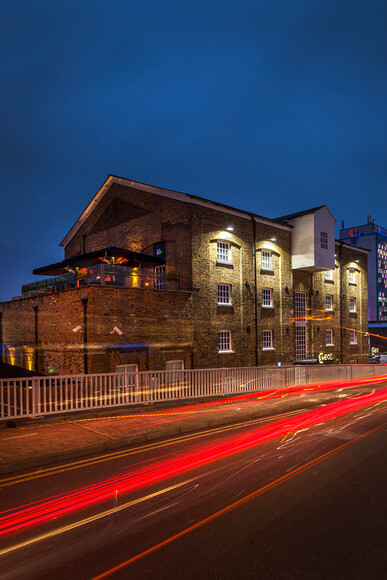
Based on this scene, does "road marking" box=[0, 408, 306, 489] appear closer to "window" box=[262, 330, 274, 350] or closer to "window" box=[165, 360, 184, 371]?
"window" box=[165, 360, 184, 371]

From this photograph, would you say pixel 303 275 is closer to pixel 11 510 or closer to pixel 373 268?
pixel 11 510

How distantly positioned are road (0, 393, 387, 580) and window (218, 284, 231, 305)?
1547 centimetres

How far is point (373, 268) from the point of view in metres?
124

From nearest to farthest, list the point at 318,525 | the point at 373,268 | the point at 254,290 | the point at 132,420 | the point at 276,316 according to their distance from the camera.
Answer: the point at 318,525 < the point at 132,420 < the point at 254,290 < the point at 276,316 < the point at 373,268

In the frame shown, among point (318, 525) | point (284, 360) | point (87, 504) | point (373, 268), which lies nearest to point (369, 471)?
point (318, 525)

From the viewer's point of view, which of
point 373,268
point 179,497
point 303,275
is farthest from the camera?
point 373,268

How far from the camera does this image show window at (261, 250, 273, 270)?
88.7 ft

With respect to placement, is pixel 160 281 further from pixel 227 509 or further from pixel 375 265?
pixel 375 265

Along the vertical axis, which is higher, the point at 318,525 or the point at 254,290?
the point at 254,290

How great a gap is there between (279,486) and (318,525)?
1.34m

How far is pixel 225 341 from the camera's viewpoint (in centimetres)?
2408

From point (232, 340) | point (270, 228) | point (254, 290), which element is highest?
point (270, 228)

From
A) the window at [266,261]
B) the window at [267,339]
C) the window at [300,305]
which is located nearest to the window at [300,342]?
the window at [300,305]

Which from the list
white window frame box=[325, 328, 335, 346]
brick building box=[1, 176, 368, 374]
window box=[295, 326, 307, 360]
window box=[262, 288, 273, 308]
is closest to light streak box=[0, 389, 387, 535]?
brick building box=[1, 176, 368, 374]
